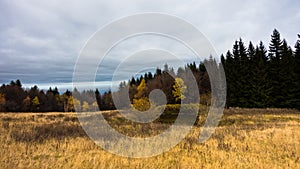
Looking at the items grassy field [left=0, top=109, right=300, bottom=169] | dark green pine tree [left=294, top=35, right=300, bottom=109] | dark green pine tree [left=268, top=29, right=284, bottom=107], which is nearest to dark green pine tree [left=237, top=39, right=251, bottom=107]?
dark green pine tree [left=268, top=29, right=284, bottom=107]

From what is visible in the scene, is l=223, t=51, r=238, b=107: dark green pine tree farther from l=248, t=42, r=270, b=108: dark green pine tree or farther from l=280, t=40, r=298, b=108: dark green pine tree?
l=280, t=40, r=298, b=108: dark green pine tree

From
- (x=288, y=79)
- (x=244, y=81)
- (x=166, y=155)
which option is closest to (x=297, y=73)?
(x=288, y=79)

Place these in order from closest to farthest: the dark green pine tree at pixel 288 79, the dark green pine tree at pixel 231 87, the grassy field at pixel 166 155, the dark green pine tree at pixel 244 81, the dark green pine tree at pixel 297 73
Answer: the grassy field at pixel 166 155, the dark green pine tree at pixel 297 73, the dark green pine tree at pixel 288 79, the dark green pine tree at pixel 244 81, the dark green pine tree at pixel 231 87

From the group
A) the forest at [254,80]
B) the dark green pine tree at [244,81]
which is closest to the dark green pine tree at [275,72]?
the forest at [254,80]

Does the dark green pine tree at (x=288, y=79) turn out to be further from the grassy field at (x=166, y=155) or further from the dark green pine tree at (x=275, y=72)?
the grassy field at (x=166, y=155)

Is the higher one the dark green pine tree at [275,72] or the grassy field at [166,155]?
the dark green pine tree at [275,72]

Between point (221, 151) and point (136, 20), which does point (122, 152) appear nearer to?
point (221, 151)

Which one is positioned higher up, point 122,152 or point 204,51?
point 204,51

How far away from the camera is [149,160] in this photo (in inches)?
288

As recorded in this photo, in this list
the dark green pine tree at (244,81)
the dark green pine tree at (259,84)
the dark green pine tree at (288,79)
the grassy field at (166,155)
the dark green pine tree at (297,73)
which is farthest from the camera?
the dark green pine tree at (244,81)

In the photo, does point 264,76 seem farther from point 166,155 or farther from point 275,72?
point 166,155

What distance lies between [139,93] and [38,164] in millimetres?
40035

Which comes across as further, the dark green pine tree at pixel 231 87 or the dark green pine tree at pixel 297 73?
the dark green pine tree at pixel 231 87

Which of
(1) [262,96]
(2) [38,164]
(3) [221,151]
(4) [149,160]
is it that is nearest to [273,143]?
(3) [221,151]
